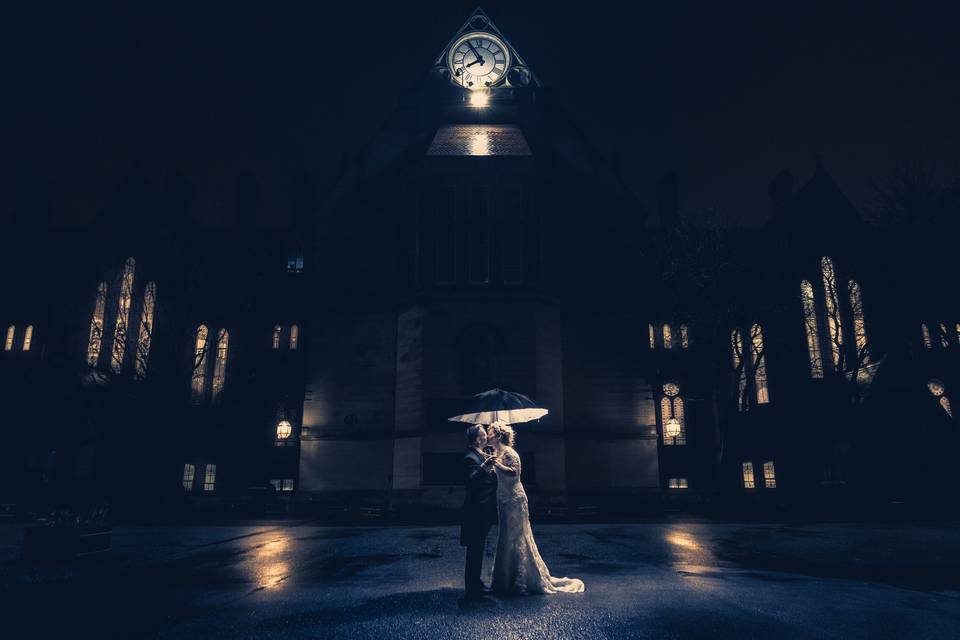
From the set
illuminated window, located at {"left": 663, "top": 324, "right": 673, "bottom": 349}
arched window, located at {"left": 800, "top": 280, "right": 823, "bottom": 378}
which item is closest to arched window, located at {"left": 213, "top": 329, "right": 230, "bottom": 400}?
illuminated window, located at {"left": 663, "top": 324, "right": 673, "bottom": 349}

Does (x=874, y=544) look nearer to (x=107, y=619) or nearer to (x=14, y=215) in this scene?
(x=107, y=619)

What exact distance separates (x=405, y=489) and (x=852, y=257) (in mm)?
27601

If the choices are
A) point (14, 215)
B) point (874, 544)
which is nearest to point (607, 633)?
point (874, 544)

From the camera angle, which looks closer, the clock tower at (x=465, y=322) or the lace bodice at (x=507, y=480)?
the lace bodice at (x=507, y=480)

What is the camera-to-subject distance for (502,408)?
8.85 m

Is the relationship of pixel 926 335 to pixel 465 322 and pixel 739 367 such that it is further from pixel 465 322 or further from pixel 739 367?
pixel 465 322

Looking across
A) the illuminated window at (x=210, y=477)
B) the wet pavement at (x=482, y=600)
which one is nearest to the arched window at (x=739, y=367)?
the wet pavement at (x=482, y=600)

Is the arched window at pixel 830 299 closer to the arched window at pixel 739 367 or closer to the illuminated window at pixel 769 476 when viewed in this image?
the arched window at pixel 739 367

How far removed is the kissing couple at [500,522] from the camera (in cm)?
738

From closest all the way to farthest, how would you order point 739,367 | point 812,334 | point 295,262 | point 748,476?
point 739,367, point 812,334, point 748,476, point 295,262

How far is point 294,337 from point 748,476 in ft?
89.6

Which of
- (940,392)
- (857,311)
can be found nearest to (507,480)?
(857,311)

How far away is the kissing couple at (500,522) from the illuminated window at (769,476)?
98.1 ft

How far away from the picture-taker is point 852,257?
33.9 meters
